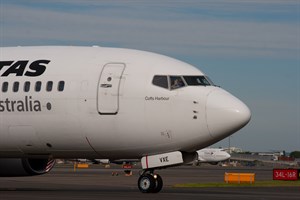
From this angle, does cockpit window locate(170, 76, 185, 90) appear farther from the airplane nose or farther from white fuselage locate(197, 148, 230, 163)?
white fuselage locate(197, 148, 230, 163)

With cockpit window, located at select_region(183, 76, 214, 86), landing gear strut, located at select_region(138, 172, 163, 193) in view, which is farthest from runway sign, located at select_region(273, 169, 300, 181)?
landing gear strut, located at select_region(138, 172, 163, 193)

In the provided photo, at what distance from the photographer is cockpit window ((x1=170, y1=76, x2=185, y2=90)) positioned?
100 ft

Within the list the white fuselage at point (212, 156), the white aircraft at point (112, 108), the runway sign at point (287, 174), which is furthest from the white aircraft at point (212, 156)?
the white aircraft at point (112, 108)

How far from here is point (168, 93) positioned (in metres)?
30.4

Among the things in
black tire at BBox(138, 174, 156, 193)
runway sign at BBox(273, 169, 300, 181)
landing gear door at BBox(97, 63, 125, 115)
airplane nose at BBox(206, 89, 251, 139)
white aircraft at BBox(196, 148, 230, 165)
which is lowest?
black tire at BBox(138, 174, 156, 193)

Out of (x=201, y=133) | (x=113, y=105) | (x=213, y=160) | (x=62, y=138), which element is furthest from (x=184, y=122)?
(x=213, y=160)

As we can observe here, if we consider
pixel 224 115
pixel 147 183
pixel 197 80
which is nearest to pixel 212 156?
pixel 197 80

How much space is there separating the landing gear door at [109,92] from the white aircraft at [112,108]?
36 mm

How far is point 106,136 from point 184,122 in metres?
3.00

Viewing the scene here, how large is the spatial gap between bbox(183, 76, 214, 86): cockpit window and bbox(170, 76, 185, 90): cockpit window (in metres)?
0.21

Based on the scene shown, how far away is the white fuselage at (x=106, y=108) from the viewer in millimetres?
29906

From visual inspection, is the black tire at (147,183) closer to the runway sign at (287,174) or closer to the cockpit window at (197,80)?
the cockpit window at (197,80)

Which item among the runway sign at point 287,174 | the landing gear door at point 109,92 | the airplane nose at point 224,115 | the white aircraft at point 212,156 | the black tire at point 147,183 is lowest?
the black tire at point 147,183

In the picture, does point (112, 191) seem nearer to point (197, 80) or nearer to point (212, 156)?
point (197, 80)
